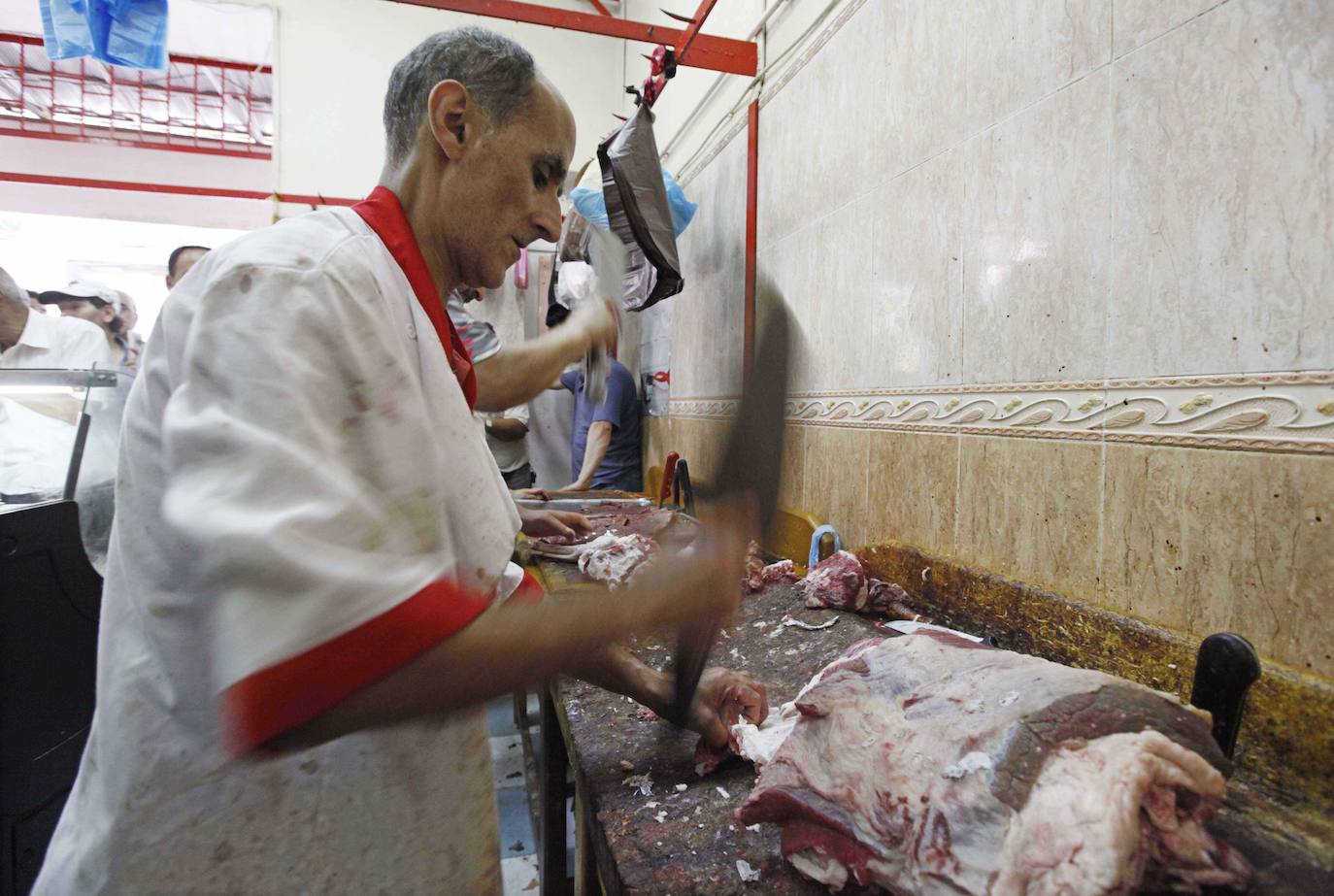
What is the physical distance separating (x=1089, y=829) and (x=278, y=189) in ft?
24.8

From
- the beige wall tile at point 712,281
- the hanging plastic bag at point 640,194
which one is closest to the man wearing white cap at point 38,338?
the hanging plastic bag at point 640,194

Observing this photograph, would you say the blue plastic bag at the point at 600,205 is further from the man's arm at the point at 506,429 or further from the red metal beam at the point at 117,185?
the red metal beam at the point at 117,185

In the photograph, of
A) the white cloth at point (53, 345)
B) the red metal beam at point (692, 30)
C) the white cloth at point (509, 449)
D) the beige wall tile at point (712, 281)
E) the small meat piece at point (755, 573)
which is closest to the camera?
the small meat piece at point (755, 573)

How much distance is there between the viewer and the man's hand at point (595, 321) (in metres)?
2.12

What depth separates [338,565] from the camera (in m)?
0.65

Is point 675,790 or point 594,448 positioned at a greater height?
point 594,448

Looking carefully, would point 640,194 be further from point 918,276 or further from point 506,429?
point 506,429

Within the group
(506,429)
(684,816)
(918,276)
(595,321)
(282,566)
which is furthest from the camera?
(506,429)

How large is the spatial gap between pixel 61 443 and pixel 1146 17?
13.0 feet

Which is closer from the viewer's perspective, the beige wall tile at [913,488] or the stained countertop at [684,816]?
the stained countertop at [684,816]

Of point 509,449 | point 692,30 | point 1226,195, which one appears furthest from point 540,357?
point 509,449

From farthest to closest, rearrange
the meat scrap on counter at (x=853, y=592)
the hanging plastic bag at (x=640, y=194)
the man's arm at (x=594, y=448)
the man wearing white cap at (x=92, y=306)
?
the man wearing white cap at (x=92, y=306) < the man's arm at (x=594, y=448) < the hanging plastic bag at (x=640, y=194) < the meat scrap on counter at (x=853, y=592)

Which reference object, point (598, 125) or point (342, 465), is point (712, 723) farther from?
point (598, 125)

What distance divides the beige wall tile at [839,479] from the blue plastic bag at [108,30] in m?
5.04
